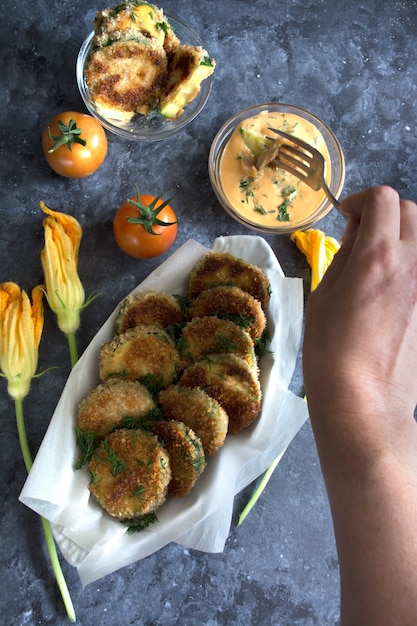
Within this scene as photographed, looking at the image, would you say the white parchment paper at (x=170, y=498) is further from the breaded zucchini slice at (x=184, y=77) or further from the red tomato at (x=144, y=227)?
the breaded zucchini slice at (x=184, y=77)

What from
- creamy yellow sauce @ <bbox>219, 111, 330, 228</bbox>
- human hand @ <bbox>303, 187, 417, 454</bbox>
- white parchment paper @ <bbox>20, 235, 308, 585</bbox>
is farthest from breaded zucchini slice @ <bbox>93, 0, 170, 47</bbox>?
A: human hand @ <bbox>303, 187, 417, 454</bbox>

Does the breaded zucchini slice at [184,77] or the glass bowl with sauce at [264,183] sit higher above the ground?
the breaded zucchini slice at [184,77]

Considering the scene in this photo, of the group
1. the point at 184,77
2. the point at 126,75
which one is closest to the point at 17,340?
the point at 126,75

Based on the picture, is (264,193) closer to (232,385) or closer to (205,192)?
(205,192)

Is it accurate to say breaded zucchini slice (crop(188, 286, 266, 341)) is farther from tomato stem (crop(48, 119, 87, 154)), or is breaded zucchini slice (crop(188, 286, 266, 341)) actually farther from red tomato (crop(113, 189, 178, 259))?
tomato stem (crop(48, 119, 87, 154))

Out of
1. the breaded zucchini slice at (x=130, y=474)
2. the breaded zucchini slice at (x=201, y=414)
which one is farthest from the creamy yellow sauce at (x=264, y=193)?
the breaded zucchini slice at (x=130, y=474)

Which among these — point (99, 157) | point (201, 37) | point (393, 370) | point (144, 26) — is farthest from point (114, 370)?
point (201, 37)
